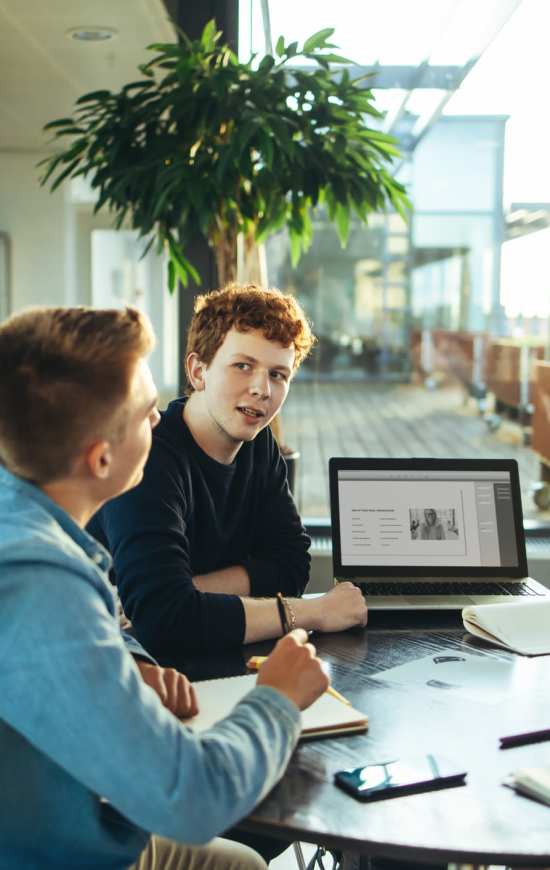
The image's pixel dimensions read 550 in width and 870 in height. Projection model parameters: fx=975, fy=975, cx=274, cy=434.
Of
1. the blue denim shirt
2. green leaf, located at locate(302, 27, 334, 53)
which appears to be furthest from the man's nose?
green leaf, located at locate(302, 27, 334, 53)

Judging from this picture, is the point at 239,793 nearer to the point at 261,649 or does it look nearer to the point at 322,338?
the point at 261,649

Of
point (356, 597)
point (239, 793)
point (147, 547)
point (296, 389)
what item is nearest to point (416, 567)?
A: point (356, 597)

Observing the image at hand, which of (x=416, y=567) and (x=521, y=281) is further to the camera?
(x=521, y=281)

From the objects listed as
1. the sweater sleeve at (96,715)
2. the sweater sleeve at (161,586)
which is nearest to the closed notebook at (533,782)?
Result: the sweater sleeve at (96,715)

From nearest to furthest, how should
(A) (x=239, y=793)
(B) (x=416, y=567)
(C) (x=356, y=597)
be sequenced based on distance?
(A) (x=239, y=793) < (C) (x=356, y=597) < (B) (x=416, y=567)

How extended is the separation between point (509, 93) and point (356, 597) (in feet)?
9.51

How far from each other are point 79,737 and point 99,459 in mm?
292

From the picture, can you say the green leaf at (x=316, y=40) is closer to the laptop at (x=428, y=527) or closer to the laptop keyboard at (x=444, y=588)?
the laptop at (x=428, y=527)

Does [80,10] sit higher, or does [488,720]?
[80,10]

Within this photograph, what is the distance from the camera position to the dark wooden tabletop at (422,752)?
1.04 metres

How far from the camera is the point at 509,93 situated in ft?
13.3

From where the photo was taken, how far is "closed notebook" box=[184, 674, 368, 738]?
4.29 feet

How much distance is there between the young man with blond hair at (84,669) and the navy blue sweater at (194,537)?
0.60 meters

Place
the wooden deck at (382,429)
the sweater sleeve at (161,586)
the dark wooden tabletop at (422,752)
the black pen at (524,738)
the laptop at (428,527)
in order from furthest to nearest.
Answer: the wooden deck at (382,429), the laptop at (428,527), the sweater sleeve at (161,586), the black pen at (524,738), the dark wooden tabletop at (422,752)
